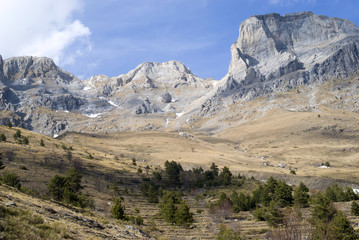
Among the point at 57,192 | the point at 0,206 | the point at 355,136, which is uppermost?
the point at 355,136

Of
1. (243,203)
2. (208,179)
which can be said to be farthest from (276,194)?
(208,179)

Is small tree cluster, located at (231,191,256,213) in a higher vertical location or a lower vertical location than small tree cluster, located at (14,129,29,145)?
lower

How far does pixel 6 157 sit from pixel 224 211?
Result: 188ft

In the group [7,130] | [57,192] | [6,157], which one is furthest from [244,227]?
[7,130]

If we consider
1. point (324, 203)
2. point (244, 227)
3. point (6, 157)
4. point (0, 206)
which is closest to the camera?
point (0, 206)

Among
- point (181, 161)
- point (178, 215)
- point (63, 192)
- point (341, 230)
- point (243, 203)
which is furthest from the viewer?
point (181, 161)

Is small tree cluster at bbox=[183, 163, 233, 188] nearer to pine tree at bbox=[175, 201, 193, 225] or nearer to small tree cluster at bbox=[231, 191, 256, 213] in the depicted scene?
small tree cluster at bbox=[231, 191, 256, 213]

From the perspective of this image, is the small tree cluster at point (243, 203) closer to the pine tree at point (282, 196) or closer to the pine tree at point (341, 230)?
the pine tree at point (282, 196)

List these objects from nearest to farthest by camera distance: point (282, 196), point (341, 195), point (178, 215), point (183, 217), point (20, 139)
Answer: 1. point (183, 217)
2. point (178, 215)
3. point (341, 195)
4. point (282, 196)
5. point (20, 139)

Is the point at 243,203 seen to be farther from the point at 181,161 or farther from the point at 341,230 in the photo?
the point at 181,161

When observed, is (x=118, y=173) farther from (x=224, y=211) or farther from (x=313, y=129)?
(x=313, y=129)

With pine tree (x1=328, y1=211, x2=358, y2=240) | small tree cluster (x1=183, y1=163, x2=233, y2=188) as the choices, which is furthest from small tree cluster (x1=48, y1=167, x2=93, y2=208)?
small tree cluster (x1=183, y1=163, x2=233, y2=188)

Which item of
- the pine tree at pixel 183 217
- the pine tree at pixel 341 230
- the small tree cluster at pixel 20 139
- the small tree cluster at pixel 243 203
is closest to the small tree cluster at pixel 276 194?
the small tree cluster at pixel 243 203

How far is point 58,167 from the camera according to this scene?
73.6 m
